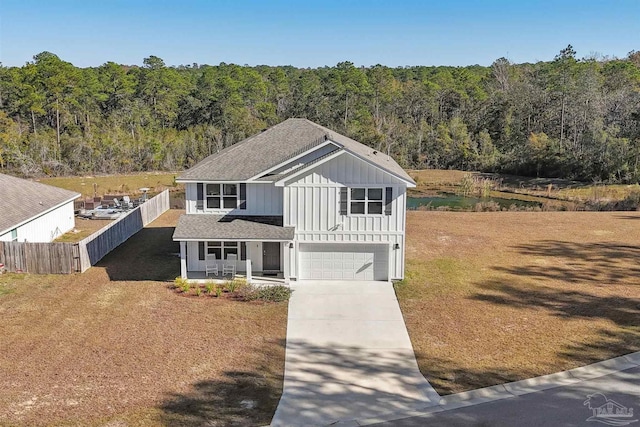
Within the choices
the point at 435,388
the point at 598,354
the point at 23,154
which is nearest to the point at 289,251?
the point at 435,388

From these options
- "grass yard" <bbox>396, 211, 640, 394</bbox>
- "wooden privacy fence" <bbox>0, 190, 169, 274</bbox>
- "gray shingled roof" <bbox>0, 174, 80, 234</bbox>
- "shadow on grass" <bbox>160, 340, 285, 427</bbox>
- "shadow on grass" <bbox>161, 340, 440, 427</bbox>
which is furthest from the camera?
"gray shingled roof" <bbox>0, 174, 80, 234</bbox>

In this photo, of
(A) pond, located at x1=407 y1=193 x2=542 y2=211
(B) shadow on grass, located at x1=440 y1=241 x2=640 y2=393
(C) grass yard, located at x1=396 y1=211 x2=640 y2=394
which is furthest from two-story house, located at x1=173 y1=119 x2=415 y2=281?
(A) pond, located at x1=407 y1=193 x2=542 y2=211

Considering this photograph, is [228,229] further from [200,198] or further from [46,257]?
[46,257]

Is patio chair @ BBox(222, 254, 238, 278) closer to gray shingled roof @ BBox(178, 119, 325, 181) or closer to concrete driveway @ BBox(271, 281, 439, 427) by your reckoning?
concrete driveway @ BBox(271, 281, 439, 427)


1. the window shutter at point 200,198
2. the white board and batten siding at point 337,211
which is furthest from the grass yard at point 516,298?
the window shutter at point 200,198

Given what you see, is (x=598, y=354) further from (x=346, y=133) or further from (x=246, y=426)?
(x=346, y=133)

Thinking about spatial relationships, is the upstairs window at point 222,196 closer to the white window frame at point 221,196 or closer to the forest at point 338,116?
the white window frame at point 221,196
